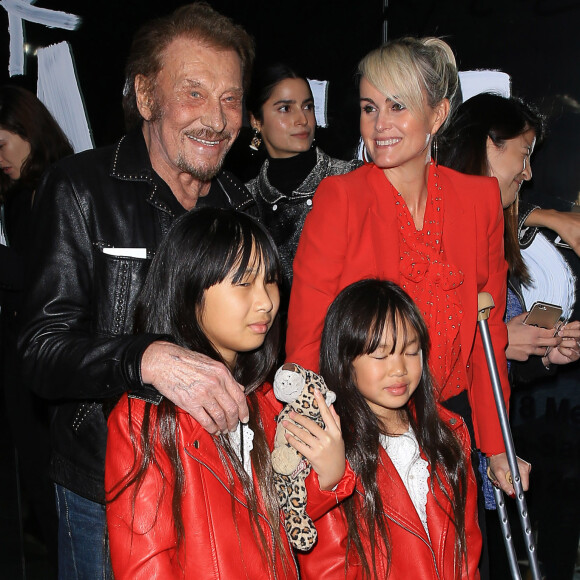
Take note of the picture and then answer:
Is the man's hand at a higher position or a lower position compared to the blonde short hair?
lower

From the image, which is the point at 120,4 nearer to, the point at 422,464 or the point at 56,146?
the point at 56,146

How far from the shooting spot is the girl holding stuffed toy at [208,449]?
1.86 metres

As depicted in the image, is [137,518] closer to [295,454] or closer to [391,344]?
[295,454]

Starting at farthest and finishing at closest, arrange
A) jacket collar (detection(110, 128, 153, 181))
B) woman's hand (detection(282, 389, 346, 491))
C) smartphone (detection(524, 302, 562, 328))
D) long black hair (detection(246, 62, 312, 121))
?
long black hair (detection(246, 62, 312, 121)), smartphone (detection(524, 302, 562, 328)), jacket collar (detection(110, 128, 153, 181)), woman's hand (detection(282, 389, 346, 491))

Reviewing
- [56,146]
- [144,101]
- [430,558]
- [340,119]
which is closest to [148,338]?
[144,101]

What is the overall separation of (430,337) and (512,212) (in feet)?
3.53

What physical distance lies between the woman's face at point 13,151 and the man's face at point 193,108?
4.64ft

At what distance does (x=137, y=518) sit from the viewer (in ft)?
6.06

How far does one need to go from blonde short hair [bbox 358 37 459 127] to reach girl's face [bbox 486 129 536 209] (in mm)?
686

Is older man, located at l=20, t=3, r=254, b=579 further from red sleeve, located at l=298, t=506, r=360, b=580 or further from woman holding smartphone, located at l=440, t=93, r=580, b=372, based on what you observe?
woman holding smartphone, located at l=440, t=93, r=580, b=372

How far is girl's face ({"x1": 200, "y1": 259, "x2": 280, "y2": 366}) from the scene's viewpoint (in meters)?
2.03

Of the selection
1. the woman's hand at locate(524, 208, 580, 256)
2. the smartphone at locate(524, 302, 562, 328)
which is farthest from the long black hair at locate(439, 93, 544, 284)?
the smartphone at locate(524, 302, 562, 328)

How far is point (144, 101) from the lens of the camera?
236 cm

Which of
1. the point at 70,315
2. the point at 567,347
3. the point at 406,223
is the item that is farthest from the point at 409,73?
the point at 567,347
